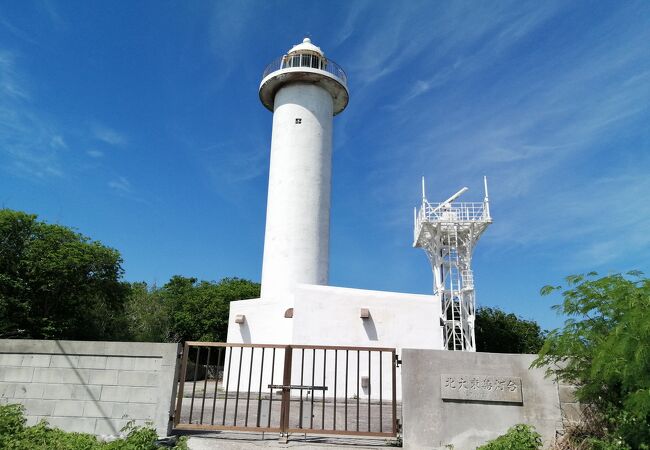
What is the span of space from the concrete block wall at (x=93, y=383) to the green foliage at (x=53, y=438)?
0.71 ft

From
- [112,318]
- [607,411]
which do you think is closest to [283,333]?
[607,411]

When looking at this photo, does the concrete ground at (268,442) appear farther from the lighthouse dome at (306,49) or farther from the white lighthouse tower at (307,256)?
the lighthouse dome at (306,49)

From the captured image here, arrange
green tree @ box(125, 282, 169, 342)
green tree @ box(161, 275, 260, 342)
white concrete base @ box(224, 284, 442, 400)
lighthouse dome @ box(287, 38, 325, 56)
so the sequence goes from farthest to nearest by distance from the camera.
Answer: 1. green tree @ box(161, 275, 260, 342)
2. green tree @ box(125, 282, 169, 342)
3. lighthouse dome @ box(287, 38, 325, 56)
4. white concrete base @ box(224, 284, 442, 400)

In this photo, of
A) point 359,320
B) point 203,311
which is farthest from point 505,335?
point 359,320

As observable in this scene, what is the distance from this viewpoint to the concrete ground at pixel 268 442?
21.2ft

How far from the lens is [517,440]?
609cm

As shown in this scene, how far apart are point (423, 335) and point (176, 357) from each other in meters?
8.97

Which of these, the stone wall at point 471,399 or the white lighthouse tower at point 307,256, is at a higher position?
the white lighthouse tower at point 307,256

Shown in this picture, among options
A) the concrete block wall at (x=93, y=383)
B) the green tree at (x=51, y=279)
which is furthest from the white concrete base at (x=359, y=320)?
the green tree at (x=51, y=279)

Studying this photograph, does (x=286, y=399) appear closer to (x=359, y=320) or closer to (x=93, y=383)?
(x=93, y=383)

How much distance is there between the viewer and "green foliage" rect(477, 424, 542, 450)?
6.02 metres

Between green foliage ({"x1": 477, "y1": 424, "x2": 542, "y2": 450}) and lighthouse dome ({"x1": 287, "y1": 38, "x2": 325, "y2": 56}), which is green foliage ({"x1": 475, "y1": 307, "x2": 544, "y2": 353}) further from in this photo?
green foliage ({"x1": 477, "y1": 424, "x2": 542, "y2": 450})

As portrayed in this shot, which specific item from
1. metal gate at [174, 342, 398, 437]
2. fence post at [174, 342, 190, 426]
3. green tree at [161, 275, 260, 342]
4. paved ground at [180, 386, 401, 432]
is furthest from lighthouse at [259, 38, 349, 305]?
green tree at [161, 275, 260, 342]

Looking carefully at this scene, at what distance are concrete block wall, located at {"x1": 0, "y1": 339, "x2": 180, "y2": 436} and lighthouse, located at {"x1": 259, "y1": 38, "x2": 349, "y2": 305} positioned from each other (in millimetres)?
7864
